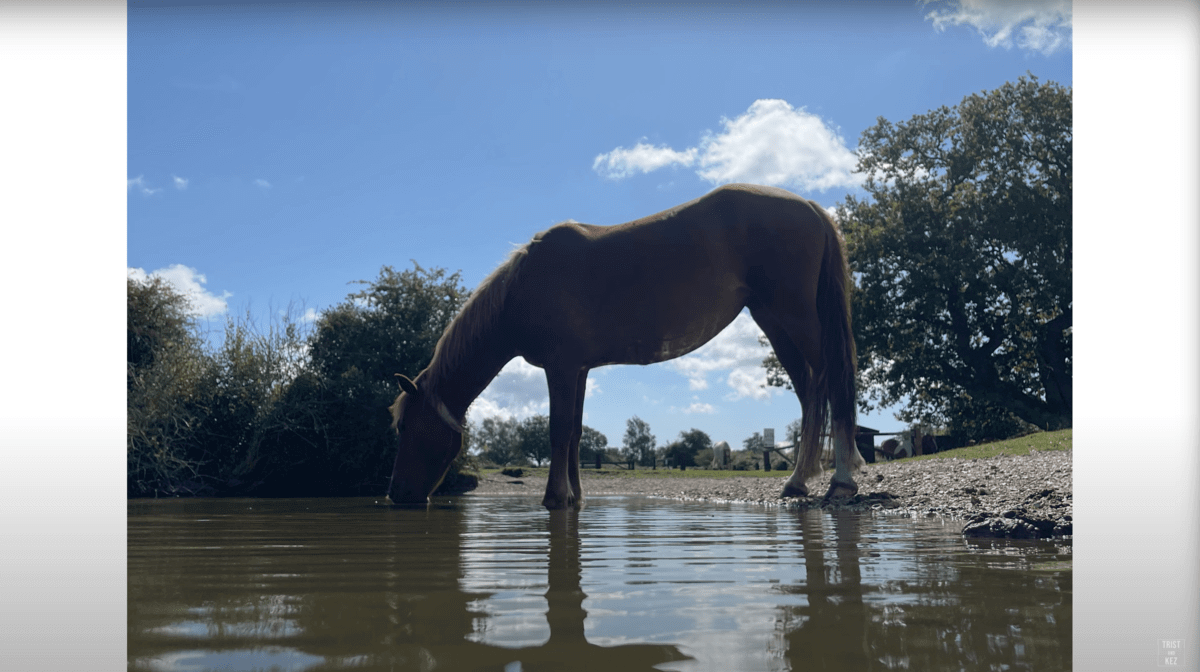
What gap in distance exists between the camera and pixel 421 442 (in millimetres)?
6582

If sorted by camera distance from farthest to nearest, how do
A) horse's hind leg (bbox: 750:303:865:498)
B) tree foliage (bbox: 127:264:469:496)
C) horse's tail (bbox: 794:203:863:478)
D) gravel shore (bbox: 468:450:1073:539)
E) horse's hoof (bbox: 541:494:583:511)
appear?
tree foliage (bbox: 127:264:469:496) < horse's tail (bbox: 794:203:863:478) < horse's hind leg (bbox: 750:303:865:498) < horse's hoof (bbox: 541:494:583:511) < gravel shore (bbox: 468:450:1073:539)

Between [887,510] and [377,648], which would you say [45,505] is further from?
[887,510]

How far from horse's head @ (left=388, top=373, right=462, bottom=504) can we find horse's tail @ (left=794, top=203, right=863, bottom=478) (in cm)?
311

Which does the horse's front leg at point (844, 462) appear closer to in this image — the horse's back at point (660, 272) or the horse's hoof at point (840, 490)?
the horse's hoof at point (840, 490)

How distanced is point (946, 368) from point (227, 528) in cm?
2205

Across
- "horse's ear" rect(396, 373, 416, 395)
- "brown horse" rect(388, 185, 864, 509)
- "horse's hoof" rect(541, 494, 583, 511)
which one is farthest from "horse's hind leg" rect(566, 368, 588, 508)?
"horse's ear" rect(396, 373, 416, 395)

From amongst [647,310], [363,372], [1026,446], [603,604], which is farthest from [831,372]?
[363,372]

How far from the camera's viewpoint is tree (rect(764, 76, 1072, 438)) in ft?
69.7

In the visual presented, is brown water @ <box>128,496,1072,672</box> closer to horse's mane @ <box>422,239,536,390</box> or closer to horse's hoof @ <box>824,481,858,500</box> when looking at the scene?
horse's hoof @ <box>824,481,858,500</box>

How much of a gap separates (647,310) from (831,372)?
1647 millimetres

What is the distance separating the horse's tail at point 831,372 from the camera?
6.07 metres

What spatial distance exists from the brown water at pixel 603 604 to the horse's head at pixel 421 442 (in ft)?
10.1

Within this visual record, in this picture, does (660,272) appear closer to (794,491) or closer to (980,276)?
(794,491)

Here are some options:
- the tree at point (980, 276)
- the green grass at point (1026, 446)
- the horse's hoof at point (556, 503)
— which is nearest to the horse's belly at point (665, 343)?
the horse's hoof at point (556, 503)
